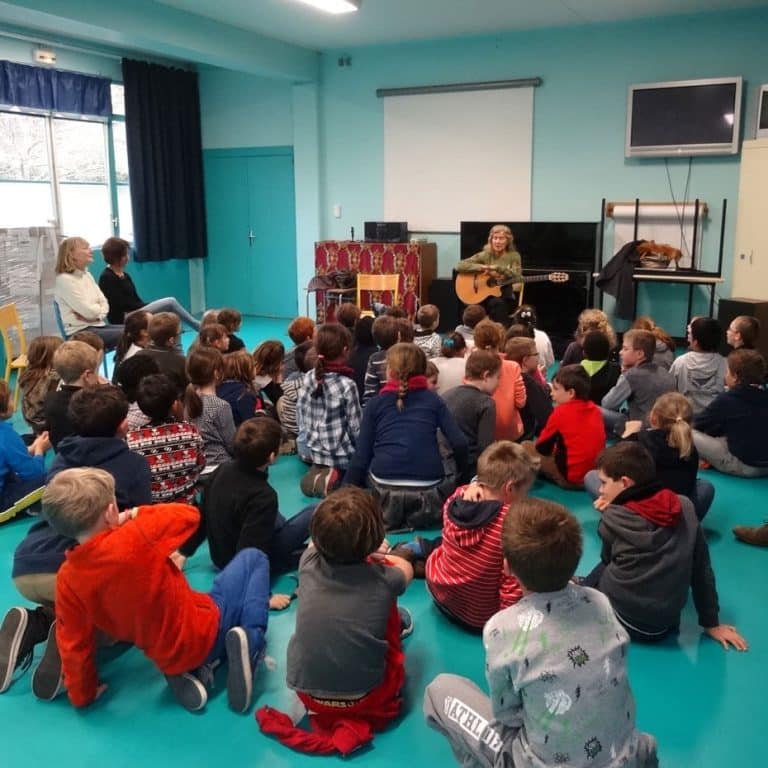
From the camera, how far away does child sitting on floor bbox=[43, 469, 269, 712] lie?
6.58 ft

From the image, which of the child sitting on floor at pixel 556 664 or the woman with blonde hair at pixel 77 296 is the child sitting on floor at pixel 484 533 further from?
the woman with blonde hair at pixel 77 296

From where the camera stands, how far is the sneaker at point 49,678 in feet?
7.52

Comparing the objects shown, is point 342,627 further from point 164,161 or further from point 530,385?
point 164,161

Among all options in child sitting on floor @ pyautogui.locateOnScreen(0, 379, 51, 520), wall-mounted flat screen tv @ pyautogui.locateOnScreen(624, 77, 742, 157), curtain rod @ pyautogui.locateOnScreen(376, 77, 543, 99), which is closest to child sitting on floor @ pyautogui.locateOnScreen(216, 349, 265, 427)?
child sitting on floor @ pyautogui.locateOnScreen(0, 379, 51, 520)

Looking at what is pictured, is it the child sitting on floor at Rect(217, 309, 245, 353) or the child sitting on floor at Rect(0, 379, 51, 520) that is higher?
the child sitting on floor at Rect(217, 309, 245, 353)

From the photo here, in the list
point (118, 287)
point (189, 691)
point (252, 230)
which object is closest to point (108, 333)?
point (118, 287)

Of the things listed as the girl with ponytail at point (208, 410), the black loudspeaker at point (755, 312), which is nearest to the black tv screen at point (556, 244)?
the black loudspeaker at point (755, 312)

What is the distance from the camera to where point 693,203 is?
24.3 feet

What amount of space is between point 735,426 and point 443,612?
7.05 feet

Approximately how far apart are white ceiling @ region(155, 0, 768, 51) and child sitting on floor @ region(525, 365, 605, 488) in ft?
14.7

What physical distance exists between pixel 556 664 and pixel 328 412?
2353mm

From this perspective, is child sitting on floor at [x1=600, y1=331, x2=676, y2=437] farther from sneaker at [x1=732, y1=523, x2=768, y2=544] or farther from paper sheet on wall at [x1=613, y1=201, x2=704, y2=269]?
paper sheet on wall at [x1=613, y1=201, x2=704, y2=269]

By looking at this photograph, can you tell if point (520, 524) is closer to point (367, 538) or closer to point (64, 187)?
point (367, 538)

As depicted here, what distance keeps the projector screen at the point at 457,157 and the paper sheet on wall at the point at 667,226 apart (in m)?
1.08
